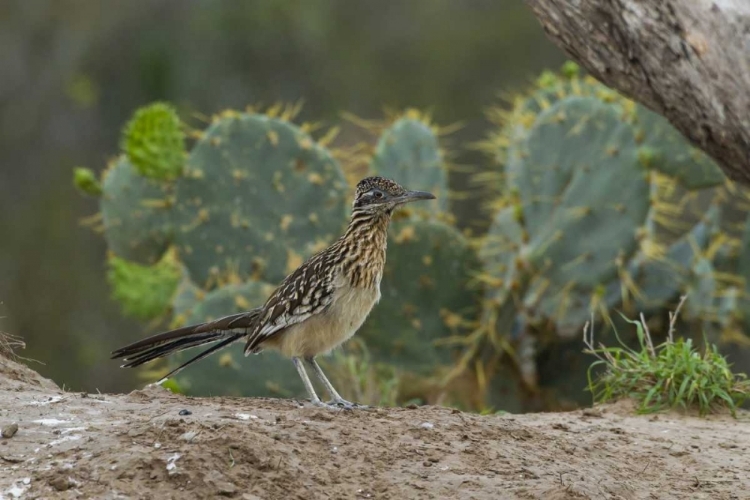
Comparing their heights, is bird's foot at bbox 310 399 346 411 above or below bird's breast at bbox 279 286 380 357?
below

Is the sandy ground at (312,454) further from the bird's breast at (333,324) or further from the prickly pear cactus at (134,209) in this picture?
the prickly pear cactus at (134,209)

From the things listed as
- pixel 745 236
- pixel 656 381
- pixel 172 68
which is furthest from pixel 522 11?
pixel 656 381

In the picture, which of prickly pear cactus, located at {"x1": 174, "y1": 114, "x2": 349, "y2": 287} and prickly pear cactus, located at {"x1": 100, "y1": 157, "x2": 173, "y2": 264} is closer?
→ prickly pear cactus, located at {"x1": 174, "y1": 114, "x2": 349, "y2": 287}

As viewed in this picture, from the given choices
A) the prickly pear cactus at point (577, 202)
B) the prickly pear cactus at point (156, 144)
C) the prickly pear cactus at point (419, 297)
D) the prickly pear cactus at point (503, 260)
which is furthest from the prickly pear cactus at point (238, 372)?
the prickly pear cactus at point (577, 202)

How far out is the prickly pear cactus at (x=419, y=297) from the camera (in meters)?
8.82

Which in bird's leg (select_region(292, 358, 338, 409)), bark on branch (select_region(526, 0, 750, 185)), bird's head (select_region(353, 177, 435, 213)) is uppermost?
bark on branch (select_region(526, 0, 750, 185))

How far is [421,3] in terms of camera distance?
1886 cm

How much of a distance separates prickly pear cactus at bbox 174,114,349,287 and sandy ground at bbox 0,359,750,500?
362 centimetres

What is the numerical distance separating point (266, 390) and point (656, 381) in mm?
2918

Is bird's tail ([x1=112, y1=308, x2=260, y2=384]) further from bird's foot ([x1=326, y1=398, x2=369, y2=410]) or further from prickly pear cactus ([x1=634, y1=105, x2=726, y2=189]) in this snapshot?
prickly pear cactus ([x1=634, y1=105, x2=726, y2=189])

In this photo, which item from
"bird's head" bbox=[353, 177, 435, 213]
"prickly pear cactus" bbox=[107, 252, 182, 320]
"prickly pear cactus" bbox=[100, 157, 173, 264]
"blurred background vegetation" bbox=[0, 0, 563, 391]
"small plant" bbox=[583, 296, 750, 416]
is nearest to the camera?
"bird's head" bbox=[353, 177, 435, 213]

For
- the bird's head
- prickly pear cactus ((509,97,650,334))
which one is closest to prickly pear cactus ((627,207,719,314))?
prickly pear cactus ((509,97,650,334))

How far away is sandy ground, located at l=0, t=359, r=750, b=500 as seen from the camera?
4.05m

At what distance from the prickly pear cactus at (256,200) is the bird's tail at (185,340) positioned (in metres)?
3.24
